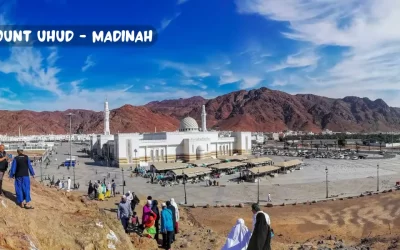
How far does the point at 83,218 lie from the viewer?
24.3 ft

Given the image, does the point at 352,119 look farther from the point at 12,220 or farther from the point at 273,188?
the point at 12,220

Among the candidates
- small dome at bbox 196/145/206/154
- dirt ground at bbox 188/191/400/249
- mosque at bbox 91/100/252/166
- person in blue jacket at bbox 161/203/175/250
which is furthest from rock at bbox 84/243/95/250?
small dome at bbox 196/145/206/154

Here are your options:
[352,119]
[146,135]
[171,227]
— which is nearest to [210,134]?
[146,135]

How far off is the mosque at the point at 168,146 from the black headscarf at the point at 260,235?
122 ft

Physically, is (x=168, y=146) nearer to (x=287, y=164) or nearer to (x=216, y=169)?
(x=216, y=169)

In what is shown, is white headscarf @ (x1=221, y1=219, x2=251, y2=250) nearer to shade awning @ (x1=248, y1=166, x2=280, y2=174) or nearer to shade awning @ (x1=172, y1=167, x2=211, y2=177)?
shade awning @ (x1=172, y1=167, x2=211, y2=177)

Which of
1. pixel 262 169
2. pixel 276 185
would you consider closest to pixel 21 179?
pixel 276 185

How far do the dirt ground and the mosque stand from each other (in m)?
23.1

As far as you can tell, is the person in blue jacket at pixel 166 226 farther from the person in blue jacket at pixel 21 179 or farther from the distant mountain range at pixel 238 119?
the distant mountain range at pixel 238 119

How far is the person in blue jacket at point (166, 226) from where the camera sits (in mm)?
8664

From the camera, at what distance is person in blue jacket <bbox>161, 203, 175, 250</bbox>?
8.66 meters

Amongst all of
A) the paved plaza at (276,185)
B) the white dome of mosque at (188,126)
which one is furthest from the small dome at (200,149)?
the paved plaza at (276,185)

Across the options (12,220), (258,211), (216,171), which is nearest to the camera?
(258,211)

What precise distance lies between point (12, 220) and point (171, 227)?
11.9 feet
